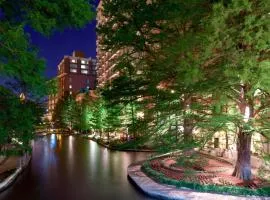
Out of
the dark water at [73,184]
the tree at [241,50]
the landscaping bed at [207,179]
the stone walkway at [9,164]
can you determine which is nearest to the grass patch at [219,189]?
the landscaping bed at [207,179]

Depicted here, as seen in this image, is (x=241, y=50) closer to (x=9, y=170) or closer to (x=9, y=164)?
(x=9, y=170)

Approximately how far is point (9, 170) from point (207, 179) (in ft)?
43.3

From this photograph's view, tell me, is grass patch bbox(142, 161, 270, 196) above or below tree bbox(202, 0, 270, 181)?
below

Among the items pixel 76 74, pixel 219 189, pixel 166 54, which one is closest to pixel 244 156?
pixel 219 189

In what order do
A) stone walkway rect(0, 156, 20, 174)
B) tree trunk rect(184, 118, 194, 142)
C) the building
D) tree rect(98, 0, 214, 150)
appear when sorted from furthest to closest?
the building < stone walkway rect(0, 156, 20, 174) < tree trunk rect(184, 118, 194, 142) < tree rect(98, 0, 214, 150)

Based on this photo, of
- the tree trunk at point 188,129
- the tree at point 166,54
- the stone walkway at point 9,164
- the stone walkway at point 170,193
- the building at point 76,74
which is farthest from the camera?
the building at point 76,74

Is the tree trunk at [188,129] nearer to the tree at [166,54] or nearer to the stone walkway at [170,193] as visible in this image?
the tree at [166,54]

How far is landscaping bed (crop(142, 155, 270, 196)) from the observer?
14688mm

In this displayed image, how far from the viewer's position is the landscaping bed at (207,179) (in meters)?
14.7

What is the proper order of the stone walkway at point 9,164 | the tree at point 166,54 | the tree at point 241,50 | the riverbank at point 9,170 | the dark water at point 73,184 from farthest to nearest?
1. the stone walkway at point 9,164
2. the riverbank at point 9,170
3. the dark water at point 73,184
4. the tree at point 166,54
5. the tree at point 241,50

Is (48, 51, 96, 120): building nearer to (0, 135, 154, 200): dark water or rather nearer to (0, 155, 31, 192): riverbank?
(0, 155, 31, 192): riverbank

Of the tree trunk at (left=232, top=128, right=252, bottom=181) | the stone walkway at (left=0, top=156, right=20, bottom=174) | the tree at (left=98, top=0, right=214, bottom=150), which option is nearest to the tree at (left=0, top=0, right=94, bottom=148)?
the tree at (left=98, top=0, right=214, bottom=150)

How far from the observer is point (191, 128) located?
54.3 feet

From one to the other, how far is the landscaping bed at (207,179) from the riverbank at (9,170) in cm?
800
